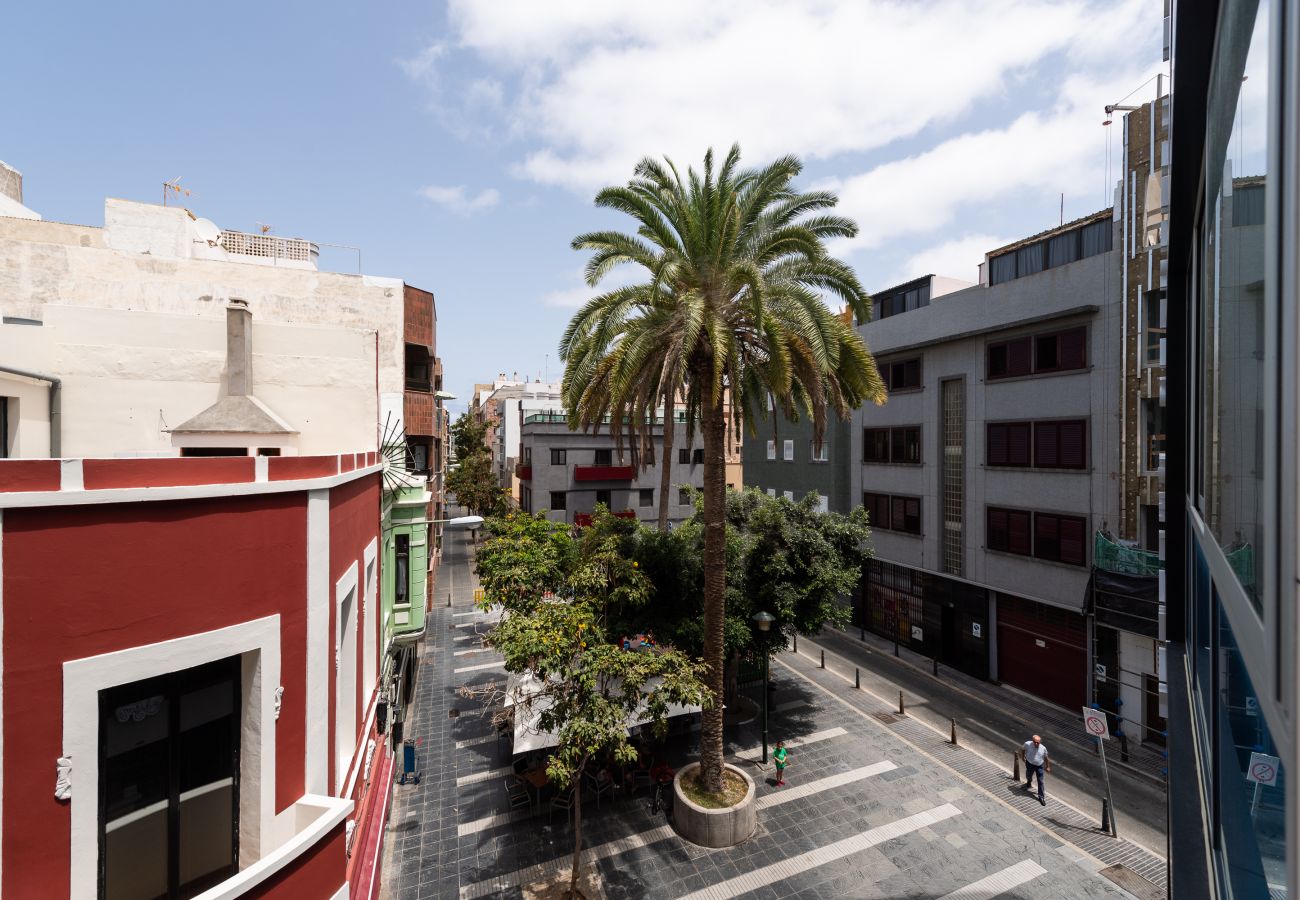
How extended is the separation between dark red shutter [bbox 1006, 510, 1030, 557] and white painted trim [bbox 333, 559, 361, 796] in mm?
22483

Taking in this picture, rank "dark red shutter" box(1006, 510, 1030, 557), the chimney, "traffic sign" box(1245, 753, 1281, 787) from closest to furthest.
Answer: "traffic sign" box(1245, 753, 1281, 787), the chimney, "dark red shutter" box(1006, 510, 1030, 557)

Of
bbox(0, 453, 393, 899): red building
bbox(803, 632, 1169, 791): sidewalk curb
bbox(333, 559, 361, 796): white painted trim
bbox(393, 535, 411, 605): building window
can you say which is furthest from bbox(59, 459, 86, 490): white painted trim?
bbox(803, 632, 1169, 791): sidewalk curb

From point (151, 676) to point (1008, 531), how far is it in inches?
996

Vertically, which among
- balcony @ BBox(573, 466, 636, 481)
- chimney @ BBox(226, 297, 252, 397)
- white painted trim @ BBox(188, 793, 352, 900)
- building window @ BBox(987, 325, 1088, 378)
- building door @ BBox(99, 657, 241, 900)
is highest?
building window @ BBox(987, 325, 1088, 378)

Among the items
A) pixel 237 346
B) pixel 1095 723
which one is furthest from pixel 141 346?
pixel 1095 723

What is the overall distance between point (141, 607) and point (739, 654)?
16229 millimetres

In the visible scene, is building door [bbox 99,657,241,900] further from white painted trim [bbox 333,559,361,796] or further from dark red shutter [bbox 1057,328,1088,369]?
dark red shutter [bbox 1057,328,1088,369]

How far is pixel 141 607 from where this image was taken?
17.6 feet

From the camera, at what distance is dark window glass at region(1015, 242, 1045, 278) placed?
23.1 m

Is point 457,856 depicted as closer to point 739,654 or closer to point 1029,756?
point 739,654

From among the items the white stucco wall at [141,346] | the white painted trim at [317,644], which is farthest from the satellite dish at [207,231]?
the white painted trim at [317,644]

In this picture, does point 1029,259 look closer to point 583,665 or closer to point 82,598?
point 583,665

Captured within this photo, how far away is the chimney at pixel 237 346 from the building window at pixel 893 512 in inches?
924

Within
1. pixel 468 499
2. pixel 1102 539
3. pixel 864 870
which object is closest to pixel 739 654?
pixel 864 870
